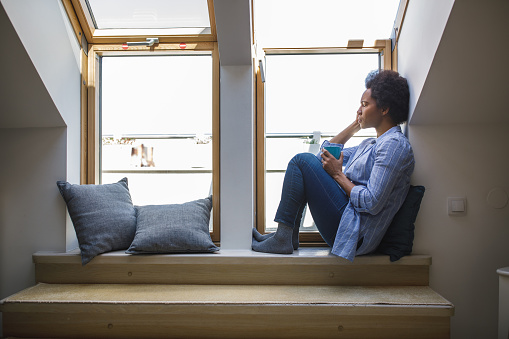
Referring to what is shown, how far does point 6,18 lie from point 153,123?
101 cm

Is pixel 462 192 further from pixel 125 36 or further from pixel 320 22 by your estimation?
pixel 125 36

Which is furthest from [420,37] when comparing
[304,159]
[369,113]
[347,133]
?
[304,159]

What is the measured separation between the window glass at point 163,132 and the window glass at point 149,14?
0.69 feet

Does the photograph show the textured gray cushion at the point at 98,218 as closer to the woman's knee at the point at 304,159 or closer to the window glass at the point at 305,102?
the window glass at the point at 305,102

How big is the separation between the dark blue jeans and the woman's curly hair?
0.47 m

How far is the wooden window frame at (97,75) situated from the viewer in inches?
107

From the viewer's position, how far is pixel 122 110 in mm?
2812

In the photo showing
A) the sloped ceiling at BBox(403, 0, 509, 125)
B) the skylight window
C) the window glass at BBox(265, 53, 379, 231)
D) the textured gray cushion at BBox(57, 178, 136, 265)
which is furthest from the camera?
the window glass at BBox(265, 53, 379, 231)

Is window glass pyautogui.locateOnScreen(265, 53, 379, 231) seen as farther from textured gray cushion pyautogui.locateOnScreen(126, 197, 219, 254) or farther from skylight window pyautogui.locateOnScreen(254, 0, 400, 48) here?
textured gray cushion pyautogui.locateOnScreen(126, 197, 219, 254)

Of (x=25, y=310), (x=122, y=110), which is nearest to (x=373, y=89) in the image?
(x=122, y=110)

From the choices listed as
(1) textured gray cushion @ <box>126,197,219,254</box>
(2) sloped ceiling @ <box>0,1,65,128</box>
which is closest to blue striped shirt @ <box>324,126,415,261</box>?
(1) textured gray cushion @ <box>126,197,219,254</box>

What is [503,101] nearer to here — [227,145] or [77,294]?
[227,145]

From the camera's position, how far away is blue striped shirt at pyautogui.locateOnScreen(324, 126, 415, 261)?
6.79ft

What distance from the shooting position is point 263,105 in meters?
2.74
